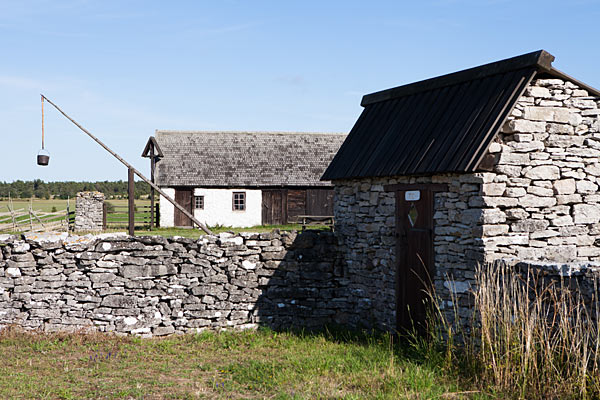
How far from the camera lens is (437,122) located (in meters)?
8.93

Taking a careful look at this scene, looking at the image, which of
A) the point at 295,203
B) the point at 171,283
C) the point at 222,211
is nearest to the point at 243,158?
the point at 222,211

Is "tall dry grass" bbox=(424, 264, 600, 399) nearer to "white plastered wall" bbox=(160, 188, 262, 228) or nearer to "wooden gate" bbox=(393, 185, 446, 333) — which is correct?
"wooden gate" bbox=(393, 185, 446, 333)

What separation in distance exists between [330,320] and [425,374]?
12.2 ft

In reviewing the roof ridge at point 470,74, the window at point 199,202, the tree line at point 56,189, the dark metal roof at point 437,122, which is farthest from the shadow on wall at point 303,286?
the tree line at point 56,189

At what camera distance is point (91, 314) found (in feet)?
31.1

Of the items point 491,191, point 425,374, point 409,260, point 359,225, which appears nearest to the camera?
point 425,374

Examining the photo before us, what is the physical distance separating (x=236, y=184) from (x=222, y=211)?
1.53 metres

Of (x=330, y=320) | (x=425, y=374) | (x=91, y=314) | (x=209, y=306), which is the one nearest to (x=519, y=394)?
(x=425, y=374)

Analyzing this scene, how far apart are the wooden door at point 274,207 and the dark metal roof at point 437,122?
1652 cm

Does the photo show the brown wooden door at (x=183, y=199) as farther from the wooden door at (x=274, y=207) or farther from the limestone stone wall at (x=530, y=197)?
the limestone stone wall at (x=530, y=197)

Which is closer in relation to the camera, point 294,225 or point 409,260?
point 409,260

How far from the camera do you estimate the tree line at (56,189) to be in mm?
68312

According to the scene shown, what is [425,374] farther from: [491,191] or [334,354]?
[491,191]

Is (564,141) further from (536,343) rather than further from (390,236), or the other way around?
(536,343)
